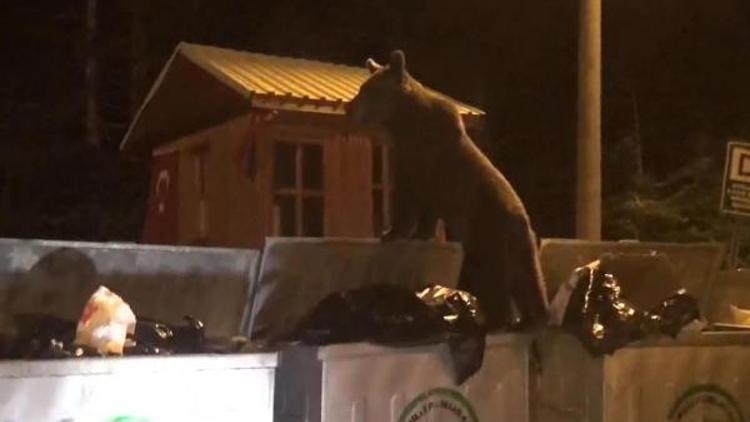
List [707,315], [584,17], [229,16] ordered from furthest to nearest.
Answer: [229,16], [584,17], [707,315]

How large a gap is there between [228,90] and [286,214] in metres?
1.06

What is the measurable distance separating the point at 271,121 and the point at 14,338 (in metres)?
5.20

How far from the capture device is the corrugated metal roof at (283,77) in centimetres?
929

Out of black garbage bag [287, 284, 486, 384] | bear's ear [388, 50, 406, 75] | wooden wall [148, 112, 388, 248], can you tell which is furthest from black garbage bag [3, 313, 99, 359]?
wooden wall [148, 112, 388, 248]

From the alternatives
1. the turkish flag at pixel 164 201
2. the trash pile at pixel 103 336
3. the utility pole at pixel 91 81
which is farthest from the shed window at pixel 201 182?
the utility pole at pixel 91 81

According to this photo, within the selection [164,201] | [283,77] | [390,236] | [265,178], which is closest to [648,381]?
[390,236]

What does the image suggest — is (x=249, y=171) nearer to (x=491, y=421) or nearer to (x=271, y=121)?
(x=271, y=121)

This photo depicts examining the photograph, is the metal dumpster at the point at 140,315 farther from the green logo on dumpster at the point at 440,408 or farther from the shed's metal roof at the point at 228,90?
the shed's metal roof at the point at 228,90

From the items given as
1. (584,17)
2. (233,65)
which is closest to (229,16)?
(233,65)

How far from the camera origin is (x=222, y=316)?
553 cm

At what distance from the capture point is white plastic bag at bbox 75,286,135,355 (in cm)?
434

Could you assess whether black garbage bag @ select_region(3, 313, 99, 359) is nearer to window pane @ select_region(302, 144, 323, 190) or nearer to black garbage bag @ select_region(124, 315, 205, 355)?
black garbage bag @ select_region(124, 315, 205, 355)

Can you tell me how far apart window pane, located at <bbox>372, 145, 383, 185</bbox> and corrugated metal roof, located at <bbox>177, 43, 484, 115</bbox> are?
544mm

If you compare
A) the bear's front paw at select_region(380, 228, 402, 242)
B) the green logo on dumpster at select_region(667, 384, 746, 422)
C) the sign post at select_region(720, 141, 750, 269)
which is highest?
the sign post at select_region(720, 141, 750, 269)
